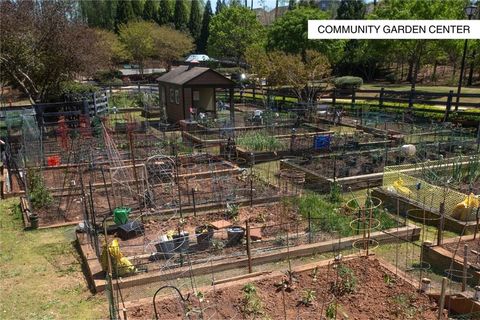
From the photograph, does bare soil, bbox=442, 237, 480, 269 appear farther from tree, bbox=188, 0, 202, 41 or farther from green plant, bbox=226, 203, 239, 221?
tree, bbox=188, 0, 202, 41

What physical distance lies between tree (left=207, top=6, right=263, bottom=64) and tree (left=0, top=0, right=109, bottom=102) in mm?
24953

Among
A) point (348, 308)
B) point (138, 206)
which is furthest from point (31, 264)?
point (348, 308)

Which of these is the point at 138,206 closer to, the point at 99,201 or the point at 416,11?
the point at 99,201

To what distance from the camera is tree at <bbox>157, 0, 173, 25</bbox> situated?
70250 mm

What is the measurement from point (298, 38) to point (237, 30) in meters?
13.2

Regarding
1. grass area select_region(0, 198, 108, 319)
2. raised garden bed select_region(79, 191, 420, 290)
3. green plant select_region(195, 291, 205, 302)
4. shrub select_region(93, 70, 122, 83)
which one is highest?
shrub select_region(93, 70, 122, 83)

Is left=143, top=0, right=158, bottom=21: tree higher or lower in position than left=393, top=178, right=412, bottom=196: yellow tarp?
higher

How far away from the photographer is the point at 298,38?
118 feet

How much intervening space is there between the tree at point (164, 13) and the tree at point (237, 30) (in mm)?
23144

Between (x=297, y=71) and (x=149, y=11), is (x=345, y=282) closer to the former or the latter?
(x=297, y=71)

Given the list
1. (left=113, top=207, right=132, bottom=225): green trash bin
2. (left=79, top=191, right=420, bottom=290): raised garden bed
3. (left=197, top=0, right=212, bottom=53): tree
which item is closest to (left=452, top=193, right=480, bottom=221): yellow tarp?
(left=79, top=191, right=420, bottom=290): raised garden bed

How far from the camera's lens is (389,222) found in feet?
30.8

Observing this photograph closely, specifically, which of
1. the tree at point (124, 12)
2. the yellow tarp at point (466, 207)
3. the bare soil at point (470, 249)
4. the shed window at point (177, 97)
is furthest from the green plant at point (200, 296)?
the tree at point (124, 12)

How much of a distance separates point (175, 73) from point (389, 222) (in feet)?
61.5
